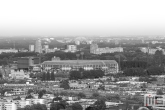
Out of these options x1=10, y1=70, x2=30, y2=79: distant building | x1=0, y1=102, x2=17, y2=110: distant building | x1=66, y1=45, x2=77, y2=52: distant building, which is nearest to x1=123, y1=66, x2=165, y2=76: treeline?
x1=10, y1=70, x2=30, y2=79: distant building

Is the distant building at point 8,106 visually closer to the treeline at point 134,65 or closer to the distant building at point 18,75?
the distant building at point 18,75

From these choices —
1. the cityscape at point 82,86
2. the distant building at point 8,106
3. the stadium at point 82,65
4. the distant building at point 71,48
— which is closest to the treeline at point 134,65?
the cityscape at point 82,86

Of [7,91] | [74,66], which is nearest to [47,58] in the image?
[74,66]

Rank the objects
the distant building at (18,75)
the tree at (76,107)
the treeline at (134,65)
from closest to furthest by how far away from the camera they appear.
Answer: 1. the tree at (76,107)
2. the distant building at (18,75)
3. the treeline at (134,65)

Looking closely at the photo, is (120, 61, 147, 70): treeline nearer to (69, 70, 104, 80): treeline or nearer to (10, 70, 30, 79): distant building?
(69, 70, 104, 80): treeline

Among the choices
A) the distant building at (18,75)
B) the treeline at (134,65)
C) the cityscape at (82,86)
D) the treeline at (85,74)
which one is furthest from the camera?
the treeline at (134,65)

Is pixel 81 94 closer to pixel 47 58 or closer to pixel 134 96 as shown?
pixel 134 96

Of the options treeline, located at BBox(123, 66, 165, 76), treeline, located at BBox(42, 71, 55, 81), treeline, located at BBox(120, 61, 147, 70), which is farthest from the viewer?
treeline, located at BBox(120, 61, 147, 70)

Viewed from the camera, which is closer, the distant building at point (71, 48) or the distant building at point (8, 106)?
the distant building at point (8, 106)

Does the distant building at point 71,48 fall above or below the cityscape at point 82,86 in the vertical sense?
below

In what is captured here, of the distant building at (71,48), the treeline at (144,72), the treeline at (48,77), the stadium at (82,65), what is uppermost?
the treeline at (48,77)

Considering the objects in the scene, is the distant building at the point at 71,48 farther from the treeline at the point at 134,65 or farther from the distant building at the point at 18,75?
the distant building at the point at 18,75
